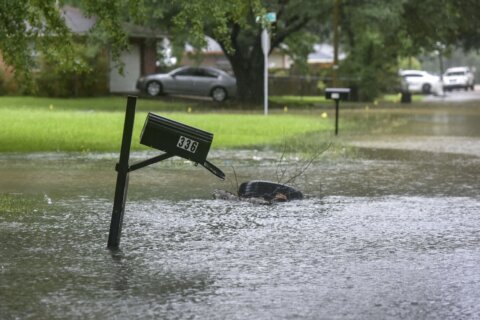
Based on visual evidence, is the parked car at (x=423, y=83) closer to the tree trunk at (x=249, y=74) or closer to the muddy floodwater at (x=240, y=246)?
the tree trunk at (x=249, y=74)

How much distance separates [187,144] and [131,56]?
160ft


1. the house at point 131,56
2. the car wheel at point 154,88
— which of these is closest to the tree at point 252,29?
the car wheel at point 154,88

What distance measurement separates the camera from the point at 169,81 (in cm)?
5094

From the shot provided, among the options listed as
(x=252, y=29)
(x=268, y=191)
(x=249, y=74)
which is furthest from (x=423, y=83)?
(x=268, y=191)

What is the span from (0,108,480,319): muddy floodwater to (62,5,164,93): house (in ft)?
126

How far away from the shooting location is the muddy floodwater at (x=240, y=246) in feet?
22.6

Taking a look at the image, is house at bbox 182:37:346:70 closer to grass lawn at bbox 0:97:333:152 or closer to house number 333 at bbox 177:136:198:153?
grass lawn at bbox 0:97:333:152

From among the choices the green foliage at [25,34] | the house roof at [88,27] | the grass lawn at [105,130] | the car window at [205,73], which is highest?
the house roof at [88,27]

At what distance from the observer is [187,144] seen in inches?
345

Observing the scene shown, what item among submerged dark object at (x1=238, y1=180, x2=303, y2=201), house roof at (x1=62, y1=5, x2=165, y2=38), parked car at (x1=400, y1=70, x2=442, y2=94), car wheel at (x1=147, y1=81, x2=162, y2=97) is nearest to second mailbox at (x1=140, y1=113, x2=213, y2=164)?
submerged dark object at (x1=238, y1=180, x2=303, y2=201)

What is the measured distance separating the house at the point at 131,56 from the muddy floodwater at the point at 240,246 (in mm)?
38506

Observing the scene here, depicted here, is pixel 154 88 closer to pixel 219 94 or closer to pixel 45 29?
pixel 219 94

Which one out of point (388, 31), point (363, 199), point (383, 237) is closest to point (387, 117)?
point (388, 31)

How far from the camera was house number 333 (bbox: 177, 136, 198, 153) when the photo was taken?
345 inches
